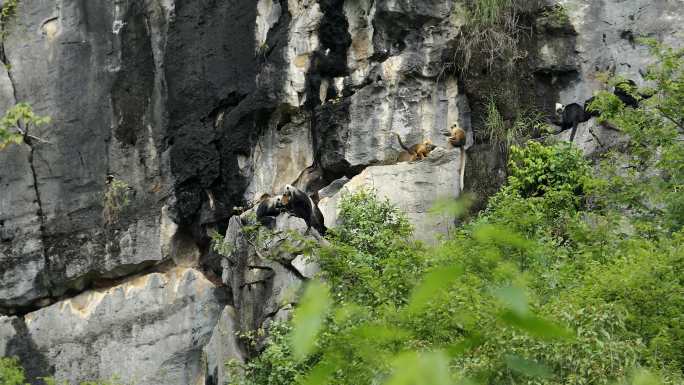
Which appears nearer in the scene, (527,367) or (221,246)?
(527,367)

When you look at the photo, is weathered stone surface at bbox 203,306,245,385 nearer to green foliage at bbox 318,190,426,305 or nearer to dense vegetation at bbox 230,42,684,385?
dense vegetation at bbox 230,42,684,385

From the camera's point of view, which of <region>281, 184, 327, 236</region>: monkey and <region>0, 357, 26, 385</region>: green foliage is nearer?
<region>0, 357, 26, 385</region>: green foliage

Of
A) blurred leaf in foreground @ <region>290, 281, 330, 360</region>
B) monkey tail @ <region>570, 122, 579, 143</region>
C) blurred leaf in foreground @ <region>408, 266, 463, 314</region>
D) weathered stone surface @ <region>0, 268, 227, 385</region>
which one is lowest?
weathered stone surface @ <region>0, 268, 227, 385</region>

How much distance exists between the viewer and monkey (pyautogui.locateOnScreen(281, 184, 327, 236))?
15305 mm

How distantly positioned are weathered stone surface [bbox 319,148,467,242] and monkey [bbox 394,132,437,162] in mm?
139

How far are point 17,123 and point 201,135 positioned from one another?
3376mm

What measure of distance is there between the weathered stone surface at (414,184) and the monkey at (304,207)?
19 cm

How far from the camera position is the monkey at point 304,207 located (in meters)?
15.3

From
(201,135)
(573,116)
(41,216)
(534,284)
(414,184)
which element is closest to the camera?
(534,284)

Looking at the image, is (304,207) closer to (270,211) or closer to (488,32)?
(270,211)

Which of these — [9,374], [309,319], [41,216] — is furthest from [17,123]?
[309,319]

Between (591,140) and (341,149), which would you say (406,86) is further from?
(591,140)

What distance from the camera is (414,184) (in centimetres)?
1594

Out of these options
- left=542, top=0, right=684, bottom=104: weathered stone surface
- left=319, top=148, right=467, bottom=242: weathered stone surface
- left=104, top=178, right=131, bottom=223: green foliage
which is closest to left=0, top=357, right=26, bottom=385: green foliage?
left=104, top=178, right=131, bottom=223: green foliage
